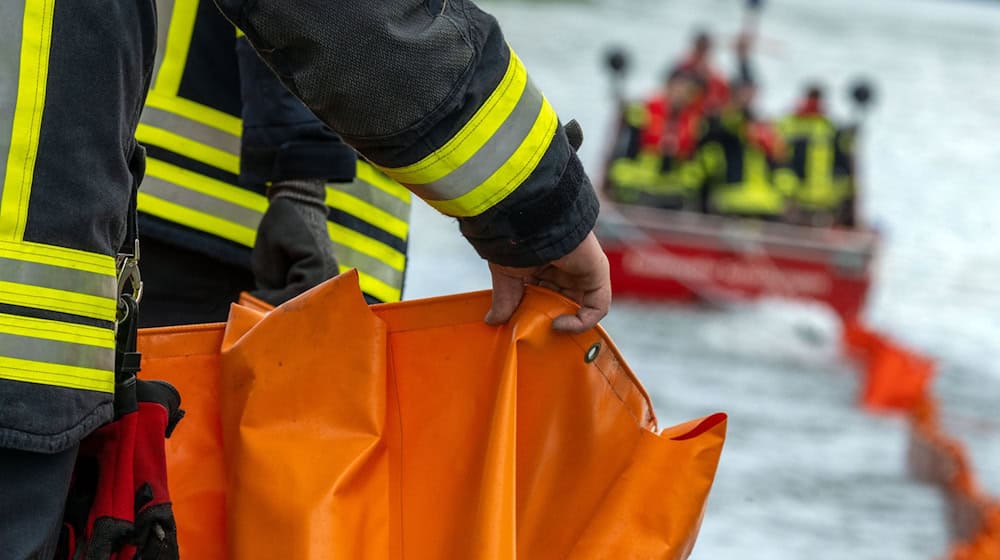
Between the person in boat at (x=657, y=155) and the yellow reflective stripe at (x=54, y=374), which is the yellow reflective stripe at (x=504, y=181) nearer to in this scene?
the yellow reflective stripe at (x=54, y=374)

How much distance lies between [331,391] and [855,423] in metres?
7.62

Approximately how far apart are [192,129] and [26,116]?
860mm

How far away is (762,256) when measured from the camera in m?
12.0

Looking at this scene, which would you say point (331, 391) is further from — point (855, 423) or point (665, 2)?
point (665, 2)

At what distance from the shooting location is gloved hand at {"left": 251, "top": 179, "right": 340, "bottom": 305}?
209 cm

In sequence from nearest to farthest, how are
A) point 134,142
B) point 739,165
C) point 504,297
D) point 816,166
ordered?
1. point 134,142
2. point 504,297
3. point 739,165
4. point 816,166

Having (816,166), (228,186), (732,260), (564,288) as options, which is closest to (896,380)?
(732,260)

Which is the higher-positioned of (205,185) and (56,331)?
(205,185)

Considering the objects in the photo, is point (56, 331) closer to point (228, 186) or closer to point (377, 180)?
point (228, 186)

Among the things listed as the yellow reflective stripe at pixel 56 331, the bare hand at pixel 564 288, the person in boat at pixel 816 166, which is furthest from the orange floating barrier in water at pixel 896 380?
the yellow reflective stripe at pixel 56 331

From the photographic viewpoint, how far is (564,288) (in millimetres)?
1800

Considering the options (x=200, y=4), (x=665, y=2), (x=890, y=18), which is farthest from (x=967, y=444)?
(x=890, y=18)

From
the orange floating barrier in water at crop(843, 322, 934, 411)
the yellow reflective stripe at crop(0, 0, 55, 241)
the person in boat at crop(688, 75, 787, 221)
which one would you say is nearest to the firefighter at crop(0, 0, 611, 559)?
the yellow reflective stripe at crop(0, 0, 55, 241)

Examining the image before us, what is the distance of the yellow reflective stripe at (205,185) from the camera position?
217 centimetres
